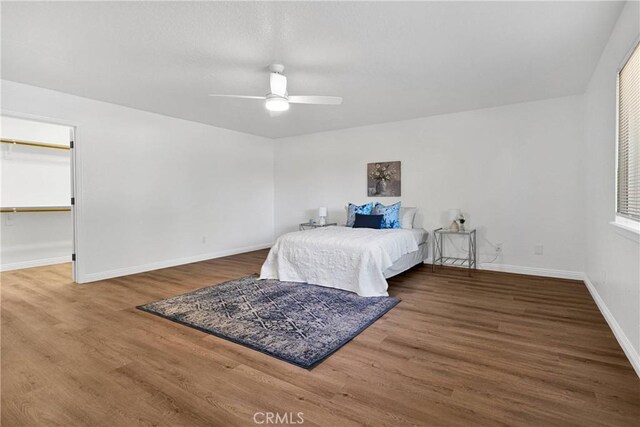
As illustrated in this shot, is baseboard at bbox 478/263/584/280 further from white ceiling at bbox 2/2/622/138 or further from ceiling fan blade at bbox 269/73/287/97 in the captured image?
ceiling fan blade at bbox 269/73/287/97

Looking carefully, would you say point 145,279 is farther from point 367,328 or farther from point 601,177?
point 601,177

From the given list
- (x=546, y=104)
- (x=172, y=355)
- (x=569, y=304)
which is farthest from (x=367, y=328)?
(x=546, y=104)

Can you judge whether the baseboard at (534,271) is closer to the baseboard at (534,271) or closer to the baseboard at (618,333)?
the baseboard at (534,271)

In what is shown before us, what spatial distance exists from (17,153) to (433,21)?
6.52 m

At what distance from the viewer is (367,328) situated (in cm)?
269

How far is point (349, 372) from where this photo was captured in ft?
6.61

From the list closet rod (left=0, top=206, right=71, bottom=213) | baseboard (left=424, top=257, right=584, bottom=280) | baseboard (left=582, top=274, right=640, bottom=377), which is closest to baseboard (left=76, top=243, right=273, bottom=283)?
closet rod (left=0, top=206, right=71, bottom=213)

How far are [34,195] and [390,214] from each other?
6101 millimetres

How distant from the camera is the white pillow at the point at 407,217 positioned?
201 inches

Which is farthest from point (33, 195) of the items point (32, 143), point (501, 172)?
point (501, 172)

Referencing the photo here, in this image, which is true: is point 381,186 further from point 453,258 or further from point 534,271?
point 534,271

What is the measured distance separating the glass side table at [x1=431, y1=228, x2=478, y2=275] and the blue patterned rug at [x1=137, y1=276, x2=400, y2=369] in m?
1.87

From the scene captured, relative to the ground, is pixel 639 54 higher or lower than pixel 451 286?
higher

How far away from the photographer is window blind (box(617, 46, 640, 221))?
2.14 meters
